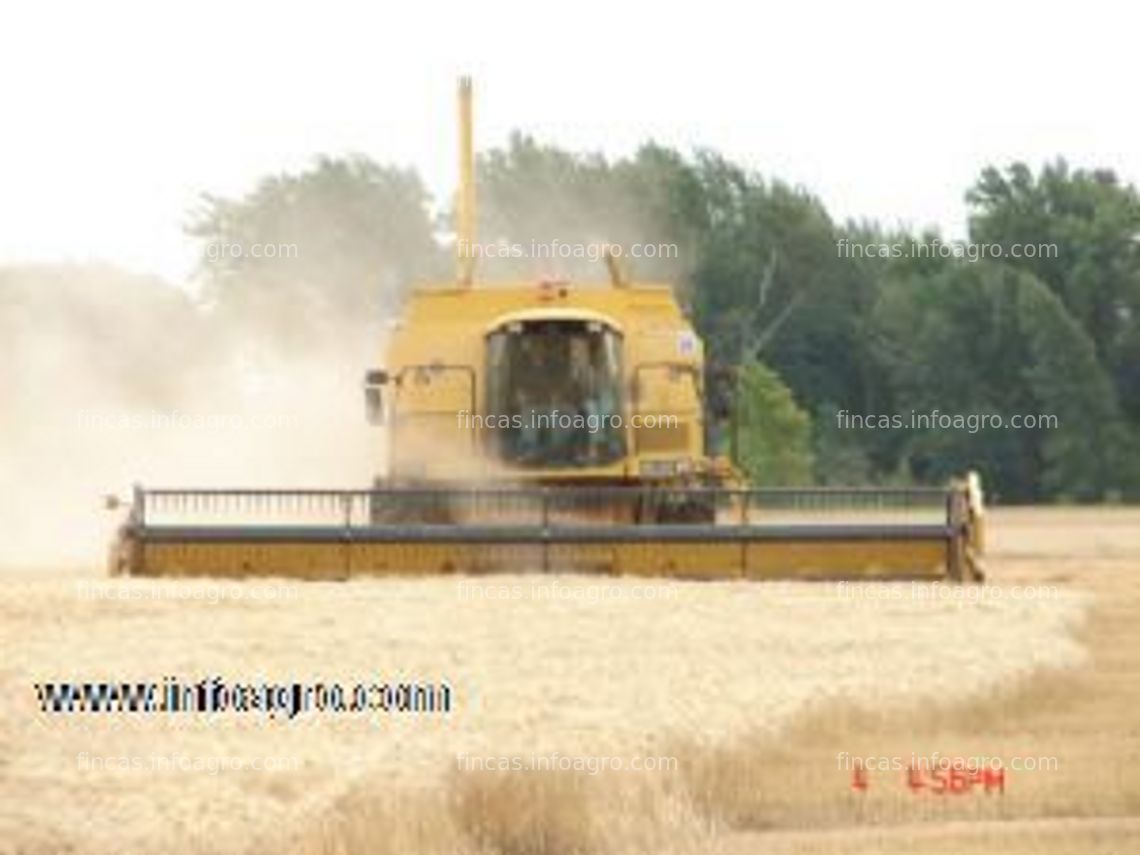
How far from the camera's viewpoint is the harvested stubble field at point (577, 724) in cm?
→ 834

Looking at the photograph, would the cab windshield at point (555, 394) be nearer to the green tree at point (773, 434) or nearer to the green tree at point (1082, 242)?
the green tree at point (773, 434)

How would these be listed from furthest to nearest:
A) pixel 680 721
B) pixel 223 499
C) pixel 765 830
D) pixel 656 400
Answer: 1. pixel 223 499
2. pixel 656 400
3. pixel 680 721
4. pixel 765 830

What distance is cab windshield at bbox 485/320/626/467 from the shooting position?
80.7ft

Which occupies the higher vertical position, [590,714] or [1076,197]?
[1076,197]

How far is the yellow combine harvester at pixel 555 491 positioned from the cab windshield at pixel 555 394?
0.5 inches

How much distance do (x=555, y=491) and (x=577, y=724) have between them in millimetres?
11999

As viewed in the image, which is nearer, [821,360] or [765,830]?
[765,830]

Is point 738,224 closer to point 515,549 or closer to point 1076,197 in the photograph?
point 1076,197

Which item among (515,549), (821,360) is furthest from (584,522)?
(821,360)

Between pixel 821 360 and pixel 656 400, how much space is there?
48756 millimetres

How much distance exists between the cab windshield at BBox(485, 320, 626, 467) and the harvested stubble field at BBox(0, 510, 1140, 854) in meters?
5.14

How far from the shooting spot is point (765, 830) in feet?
32.7

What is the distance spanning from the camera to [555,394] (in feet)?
81.9

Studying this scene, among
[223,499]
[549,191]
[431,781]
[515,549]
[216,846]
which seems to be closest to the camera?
[216,846]
